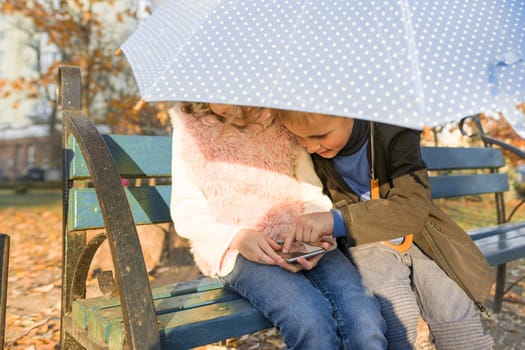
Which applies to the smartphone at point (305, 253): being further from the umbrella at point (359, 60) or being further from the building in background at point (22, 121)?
the building in background at point (22, 121)

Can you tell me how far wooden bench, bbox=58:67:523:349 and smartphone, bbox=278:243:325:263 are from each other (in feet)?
0.72

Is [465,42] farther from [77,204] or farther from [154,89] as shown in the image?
[77,204]

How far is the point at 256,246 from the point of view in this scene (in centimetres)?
173

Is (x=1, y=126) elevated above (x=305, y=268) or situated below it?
above

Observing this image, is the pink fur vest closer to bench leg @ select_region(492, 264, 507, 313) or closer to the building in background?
bench leg @ select_region(492, 264, 507, 313)

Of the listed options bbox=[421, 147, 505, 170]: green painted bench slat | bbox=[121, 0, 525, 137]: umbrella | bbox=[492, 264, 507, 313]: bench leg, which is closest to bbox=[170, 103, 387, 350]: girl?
bbox=[121, 0, 525, 137]: umbrella

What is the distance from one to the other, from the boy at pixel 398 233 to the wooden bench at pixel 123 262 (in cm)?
38

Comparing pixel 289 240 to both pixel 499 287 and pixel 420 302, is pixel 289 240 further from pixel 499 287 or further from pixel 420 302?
pixel 499 287

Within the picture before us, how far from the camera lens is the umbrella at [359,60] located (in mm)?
1130

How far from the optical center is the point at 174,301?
5.93 ft

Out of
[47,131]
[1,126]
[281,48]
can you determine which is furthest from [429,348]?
[1,126]

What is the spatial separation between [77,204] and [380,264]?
122 centimetres

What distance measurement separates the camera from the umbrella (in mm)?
1130

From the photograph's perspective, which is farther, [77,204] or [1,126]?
[1,126]
